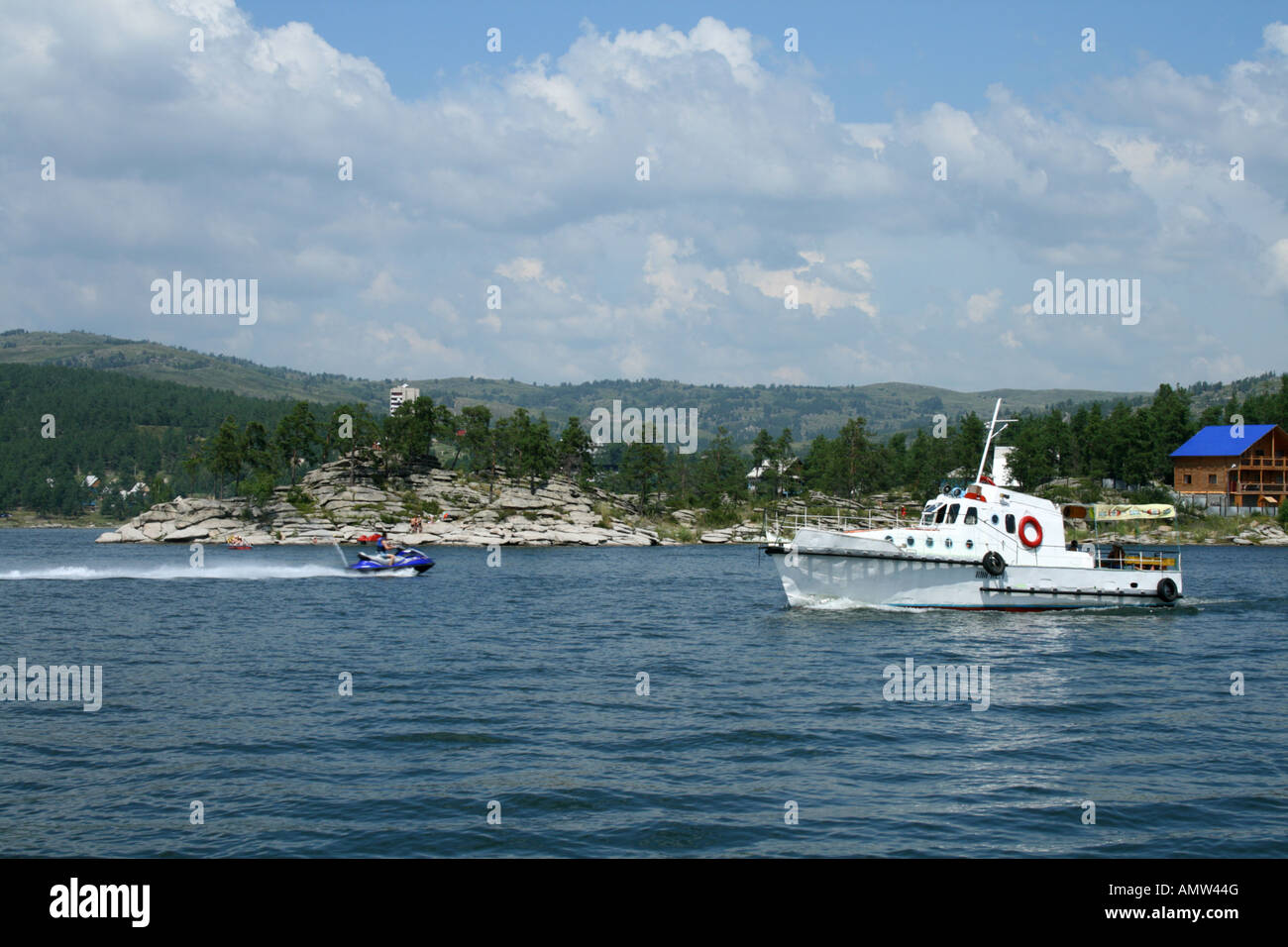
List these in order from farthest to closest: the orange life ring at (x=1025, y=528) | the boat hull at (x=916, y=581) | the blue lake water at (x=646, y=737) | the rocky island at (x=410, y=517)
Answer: the rocky island at (x=410, y=517)
the orange life ring at (x=1025, y=528)
the boat hull at (x=916, y=581)
the blue lake water at (x=646, y=737)

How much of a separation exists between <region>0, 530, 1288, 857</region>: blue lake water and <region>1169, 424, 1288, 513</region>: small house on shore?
10753 centimetres

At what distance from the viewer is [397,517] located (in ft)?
468

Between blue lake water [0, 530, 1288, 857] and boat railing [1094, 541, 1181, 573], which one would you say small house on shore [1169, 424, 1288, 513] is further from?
blue lake water [0, 530, 1288, 857]

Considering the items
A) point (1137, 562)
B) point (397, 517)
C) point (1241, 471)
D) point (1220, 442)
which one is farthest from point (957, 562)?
point (1220, 442)

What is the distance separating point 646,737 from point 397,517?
12277 cm

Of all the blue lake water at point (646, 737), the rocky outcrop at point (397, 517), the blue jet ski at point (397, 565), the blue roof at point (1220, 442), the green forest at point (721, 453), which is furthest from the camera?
the green forest at point (721, 453)

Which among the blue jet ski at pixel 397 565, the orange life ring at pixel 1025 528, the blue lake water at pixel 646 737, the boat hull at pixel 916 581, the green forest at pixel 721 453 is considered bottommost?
the blue jet ski at pixel 397 565

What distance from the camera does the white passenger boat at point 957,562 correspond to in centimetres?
4966

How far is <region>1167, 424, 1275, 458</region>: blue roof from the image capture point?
477 ft

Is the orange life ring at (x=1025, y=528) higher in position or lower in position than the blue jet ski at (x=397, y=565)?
higher

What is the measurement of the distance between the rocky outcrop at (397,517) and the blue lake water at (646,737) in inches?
3337

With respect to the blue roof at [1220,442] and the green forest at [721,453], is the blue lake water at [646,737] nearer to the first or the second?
the green forest at [721,453]

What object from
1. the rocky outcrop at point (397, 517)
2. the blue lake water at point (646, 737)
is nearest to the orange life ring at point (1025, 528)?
the blue lake water at point (646, 737)
